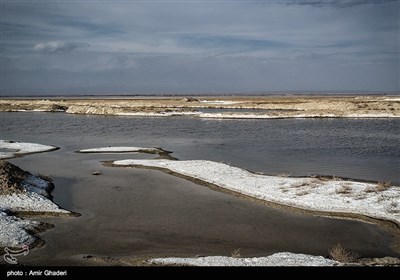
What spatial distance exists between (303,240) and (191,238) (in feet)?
12.9

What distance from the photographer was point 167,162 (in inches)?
1037

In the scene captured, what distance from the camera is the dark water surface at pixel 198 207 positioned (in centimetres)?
1274

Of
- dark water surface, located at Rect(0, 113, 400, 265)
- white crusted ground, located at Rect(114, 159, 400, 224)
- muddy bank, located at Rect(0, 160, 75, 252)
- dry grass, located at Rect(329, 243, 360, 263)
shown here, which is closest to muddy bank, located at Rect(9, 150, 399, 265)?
dark water surface, located at Rect(0, 113, 400, 265)

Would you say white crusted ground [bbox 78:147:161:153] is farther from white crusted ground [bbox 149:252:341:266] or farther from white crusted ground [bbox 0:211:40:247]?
white crusted ground [bbox 149:252:341:266]

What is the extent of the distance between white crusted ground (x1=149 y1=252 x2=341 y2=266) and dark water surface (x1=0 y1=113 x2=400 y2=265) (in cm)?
90

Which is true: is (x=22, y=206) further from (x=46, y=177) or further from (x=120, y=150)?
(x=120, y=150)

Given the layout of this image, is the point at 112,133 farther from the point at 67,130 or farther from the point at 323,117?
the point at 323,117

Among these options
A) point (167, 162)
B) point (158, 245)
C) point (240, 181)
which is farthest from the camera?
point (167, 162)

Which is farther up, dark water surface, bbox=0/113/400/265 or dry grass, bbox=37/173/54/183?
dry grass, bbox=37/173/54/183

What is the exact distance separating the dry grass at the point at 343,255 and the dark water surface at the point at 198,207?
430mm

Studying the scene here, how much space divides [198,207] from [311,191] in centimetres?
566

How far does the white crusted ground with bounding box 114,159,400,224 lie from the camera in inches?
628

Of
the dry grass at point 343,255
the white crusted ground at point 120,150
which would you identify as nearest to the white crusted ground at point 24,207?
the dry grass at point 343,255
